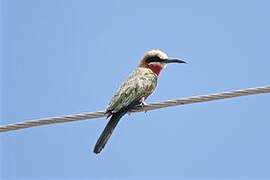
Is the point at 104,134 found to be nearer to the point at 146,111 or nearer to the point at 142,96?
the point at 146,111

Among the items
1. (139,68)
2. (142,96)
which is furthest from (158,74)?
(142,96)

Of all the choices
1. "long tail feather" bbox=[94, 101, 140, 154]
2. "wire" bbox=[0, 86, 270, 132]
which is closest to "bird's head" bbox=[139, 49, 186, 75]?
"long tail feather" bbox=[94, 101, 140, 154]

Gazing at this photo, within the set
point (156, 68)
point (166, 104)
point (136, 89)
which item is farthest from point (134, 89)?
point (166, 104)

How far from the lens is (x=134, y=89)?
22.3ft

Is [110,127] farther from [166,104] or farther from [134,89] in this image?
[166,104]

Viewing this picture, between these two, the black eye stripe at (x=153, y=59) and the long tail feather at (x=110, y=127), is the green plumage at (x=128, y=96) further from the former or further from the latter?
the black eye stripe at (x=153, y=59)

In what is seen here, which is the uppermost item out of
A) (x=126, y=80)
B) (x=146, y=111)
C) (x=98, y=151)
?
(x=126, y=80)

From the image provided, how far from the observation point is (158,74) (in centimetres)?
762

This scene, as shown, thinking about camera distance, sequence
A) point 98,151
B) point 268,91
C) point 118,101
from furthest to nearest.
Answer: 1. point 118,101
2. point 98,151
3. point 268,91

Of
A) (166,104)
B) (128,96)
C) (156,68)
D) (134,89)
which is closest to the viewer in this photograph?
(166,104)

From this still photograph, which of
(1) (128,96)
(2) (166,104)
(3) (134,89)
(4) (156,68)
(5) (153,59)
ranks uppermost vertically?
(5) (153,59)

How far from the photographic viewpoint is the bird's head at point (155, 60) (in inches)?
303

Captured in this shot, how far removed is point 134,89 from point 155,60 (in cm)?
102

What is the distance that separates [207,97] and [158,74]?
2576mm
